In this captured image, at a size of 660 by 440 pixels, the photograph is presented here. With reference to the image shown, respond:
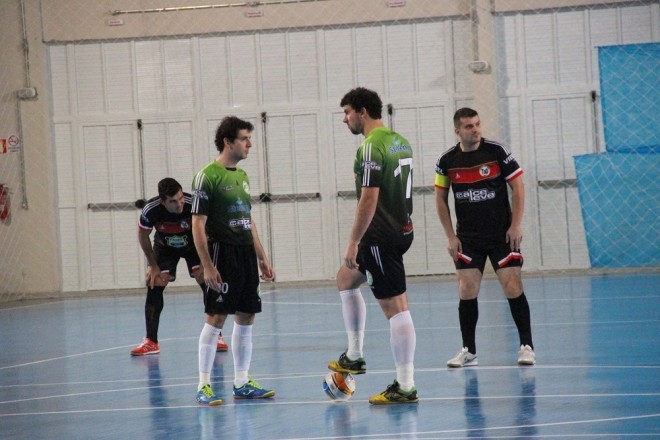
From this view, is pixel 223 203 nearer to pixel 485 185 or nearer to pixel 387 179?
pixel 387 179

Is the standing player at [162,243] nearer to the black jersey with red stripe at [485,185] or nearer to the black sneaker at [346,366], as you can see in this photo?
the black jersey with red stripe at [485,185]

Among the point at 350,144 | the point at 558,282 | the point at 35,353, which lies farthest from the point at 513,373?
the point at 350,144

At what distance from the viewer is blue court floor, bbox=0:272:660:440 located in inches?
250

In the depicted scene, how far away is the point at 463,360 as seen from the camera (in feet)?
28.2

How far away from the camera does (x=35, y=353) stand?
437 inches

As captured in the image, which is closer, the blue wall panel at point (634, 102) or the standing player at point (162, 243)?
the standing player at point (162, 243)

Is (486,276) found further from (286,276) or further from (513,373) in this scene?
(513,373)

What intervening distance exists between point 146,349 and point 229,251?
3.22m

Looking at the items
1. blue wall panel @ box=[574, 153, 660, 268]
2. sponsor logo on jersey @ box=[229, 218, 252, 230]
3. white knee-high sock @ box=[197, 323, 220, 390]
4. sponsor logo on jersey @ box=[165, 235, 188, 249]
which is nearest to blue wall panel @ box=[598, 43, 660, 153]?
blue wall panel @ box=[574, 153, 660, 268]

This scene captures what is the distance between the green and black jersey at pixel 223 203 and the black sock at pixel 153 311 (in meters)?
3.21

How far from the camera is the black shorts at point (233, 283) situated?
24.8 feet

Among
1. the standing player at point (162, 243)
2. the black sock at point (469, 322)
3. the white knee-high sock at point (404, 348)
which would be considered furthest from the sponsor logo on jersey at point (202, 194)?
the standing player at point (162, 243)

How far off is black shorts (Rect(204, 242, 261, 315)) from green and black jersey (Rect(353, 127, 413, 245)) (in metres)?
0.96

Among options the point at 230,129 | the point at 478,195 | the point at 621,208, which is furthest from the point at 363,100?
the point at 621,208
